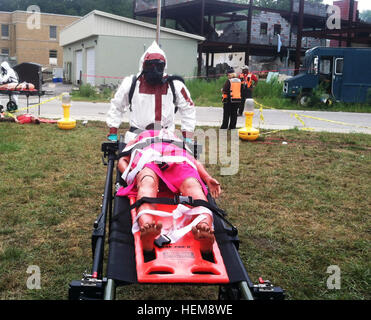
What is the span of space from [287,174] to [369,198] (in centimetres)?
151

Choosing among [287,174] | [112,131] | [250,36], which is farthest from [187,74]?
[112,131]

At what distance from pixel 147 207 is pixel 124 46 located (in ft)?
86.0

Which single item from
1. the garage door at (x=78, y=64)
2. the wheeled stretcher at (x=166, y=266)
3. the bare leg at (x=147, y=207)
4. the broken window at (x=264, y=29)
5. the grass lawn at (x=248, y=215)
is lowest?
the grass lawn at (x=248, y=215)

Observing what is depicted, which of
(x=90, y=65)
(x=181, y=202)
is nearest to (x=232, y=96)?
(x=181, y=202)

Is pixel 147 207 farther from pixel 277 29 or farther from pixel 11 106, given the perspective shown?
pixel 277 29

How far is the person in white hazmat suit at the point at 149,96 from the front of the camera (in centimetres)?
469

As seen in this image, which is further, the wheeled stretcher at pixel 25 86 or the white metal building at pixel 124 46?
the white metal building at pixel 124 46

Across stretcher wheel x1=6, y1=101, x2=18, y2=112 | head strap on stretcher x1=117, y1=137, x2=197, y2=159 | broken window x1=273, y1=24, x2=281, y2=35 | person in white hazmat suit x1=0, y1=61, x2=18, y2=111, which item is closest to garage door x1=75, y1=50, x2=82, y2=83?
broken window x1=273, y1=24, x2=281, y2=35

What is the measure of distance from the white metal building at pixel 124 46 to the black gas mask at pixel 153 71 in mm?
23427

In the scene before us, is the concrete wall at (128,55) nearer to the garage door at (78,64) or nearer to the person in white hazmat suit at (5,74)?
the garage door at (78,64)

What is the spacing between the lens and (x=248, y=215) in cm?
508

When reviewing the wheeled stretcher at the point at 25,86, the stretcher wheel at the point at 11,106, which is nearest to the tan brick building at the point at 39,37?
the wheeled stretcher at the point at 25,86

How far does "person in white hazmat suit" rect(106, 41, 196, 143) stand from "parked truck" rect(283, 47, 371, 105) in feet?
52.7
